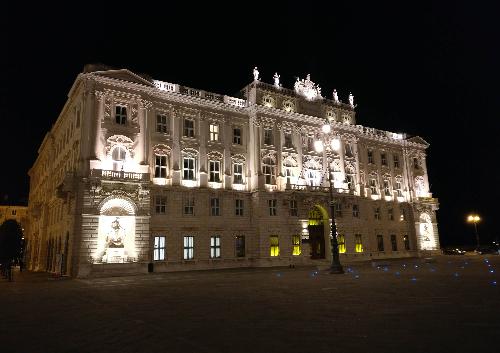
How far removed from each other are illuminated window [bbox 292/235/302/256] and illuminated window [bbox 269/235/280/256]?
206 centimetres

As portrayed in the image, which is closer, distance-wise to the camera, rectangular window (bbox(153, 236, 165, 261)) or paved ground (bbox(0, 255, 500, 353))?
paved ground (bbox(0, 255, 500, 353))

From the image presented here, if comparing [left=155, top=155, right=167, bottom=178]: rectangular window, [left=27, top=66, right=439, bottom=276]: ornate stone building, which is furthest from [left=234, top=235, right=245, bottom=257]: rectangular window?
Answer: [left=155, top=155, right=167, bottom=178]: rectangular window

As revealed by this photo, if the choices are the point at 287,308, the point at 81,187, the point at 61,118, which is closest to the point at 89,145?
the point at 81,187

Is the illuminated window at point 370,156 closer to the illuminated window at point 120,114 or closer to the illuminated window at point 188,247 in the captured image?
the illuminated window at point 188,247

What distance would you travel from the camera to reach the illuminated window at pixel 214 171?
39344 millimetres

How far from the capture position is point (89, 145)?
3247 cm

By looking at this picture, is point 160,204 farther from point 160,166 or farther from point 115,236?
point 115,236

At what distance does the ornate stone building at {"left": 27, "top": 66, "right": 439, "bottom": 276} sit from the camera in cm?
3253

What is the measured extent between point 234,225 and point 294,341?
3178 centimetres

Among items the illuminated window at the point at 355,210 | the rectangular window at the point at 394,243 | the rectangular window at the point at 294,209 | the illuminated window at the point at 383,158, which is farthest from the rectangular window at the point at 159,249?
the illuminated window at the point at 383,158

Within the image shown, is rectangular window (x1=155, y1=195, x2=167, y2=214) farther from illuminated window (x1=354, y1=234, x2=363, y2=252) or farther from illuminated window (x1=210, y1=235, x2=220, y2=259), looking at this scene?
illuminated window (x1=354, y1=234, x2=363, y2=252)

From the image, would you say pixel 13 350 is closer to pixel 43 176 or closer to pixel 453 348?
pixel 453 348

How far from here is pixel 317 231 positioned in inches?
1813

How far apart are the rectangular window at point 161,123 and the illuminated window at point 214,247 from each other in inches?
449
